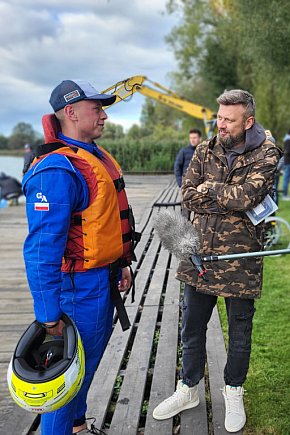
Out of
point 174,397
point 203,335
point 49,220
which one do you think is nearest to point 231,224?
point 203,335

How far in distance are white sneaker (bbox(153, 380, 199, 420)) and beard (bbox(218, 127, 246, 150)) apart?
4.92 feet

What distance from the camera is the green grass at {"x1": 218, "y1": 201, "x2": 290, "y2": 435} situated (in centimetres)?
271

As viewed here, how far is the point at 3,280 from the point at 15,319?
1387 millimetres

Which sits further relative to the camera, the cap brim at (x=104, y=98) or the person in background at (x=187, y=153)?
the person in background at (x=187, y=153)

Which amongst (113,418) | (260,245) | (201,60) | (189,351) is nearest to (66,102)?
(260,245)

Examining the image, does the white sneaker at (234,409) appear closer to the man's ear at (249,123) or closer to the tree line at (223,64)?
the man's ear at (249,123)

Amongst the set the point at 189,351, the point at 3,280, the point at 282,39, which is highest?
the point at 282,39

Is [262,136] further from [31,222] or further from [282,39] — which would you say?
[282,39]

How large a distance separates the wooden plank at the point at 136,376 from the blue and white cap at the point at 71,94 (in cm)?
182

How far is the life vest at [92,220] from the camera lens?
2.09 meters

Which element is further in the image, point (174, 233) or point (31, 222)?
point (174, 233)

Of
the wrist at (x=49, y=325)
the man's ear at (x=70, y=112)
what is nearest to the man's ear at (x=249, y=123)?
the man's ear at (x=70, y=112)

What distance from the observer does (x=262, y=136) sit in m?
2.44

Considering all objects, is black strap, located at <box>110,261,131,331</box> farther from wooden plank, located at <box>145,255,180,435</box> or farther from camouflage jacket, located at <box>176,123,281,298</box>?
wooden plank, located at <box>145,255,180,435</box>
